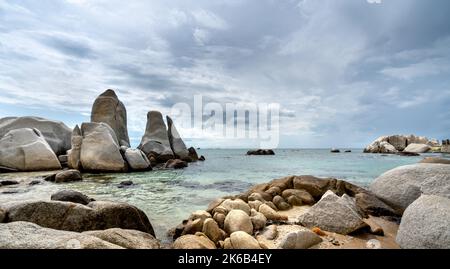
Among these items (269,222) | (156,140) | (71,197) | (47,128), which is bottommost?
(269,222)

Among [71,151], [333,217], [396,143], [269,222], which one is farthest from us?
[396,143]

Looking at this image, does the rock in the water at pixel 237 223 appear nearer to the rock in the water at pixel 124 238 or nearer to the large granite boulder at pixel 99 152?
the rock in the water at pixel 124 238

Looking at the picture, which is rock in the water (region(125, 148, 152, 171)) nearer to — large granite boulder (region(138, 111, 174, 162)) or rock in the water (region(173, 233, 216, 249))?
large granite boulder (region(138, 111, 174, 162))

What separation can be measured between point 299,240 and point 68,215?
415cm

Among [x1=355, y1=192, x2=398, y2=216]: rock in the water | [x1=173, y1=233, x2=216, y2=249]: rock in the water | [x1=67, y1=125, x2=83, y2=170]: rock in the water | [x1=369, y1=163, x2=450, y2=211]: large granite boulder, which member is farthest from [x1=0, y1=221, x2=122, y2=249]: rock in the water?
[x1=67, y1=125, x2=83, y2=170]: rock in the water

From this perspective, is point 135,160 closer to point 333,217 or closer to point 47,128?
point 47,128

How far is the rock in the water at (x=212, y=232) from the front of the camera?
4.84m

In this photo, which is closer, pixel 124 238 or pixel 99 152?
pixel 124 238

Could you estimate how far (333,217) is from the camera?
5.29 meters

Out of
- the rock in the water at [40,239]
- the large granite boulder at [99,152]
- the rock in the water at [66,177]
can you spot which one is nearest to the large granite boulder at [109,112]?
the large granite boulder at [99,152]

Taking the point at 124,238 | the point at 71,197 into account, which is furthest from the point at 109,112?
the point at 124,238
